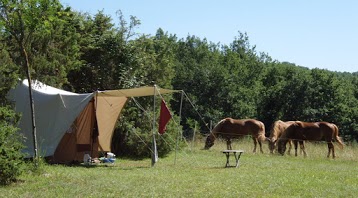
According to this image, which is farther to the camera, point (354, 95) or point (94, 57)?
point (354, 95)

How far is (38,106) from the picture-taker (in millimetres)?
15984

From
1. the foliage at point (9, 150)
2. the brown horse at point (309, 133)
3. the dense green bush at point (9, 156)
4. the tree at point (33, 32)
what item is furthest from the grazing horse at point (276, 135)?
the dense green bush at point (9, 156)

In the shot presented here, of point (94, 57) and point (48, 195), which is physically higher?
point (94, 57)

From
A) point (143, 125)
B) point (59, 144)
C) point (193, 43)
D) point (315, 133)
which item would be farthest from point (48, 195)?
point (193, 43)

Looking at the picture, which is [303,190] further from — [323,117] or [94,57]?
[323,117]

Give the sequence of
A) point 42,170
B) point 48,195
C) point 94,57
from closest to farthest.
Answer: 1. point 48,195
2. point 42,170
3. point 94,57

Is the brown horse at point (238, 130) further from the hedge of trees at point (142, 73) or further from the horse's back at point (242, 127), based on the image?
the hedge of trees at point (142, 73)

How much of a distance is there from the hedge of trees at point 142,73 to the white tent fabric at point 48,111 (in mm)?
714

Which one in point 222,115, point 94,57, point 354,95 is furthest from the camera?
point 354,95

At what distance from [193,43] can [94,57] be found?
39.5 m

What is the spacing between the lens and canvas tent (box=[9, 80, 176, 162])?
51.0 feet

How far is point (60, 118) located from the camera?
1573cm

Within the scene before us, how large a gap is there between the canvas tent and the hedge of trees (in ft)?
2.69

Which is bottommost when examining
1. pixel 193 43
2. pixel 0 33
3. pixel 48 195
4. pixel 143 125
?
pixel 48 195
